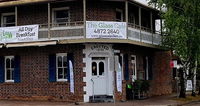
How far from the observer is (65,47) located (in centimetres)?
2750

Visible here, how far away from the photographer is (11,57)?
29.8 meters

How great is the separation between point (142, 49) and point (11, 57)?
32.0 feet

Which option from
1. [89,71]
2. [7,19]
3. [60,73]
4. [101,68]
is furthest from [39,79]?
[7,19]

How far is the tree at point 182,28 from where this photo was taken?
28703 millimetres

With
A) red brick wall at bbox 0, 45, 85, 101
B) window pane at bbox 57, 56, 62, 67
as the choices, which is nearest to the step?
red brick wall at bbox 0, 45, 85, 101

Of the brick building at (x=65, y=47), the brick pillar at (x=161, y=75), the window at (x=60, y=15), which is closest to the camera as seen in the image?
the brick building at (x=65, y=47)

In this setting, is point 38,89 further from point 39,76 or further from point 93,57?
point 93,57

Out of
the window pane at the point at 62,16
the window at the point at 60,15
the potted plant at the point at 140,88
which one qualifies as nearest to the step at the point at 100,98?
the potted plant at the point at 140,88

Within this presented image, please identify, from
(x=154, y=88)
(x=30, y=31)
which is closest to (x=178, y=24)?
(x=154, y=88)

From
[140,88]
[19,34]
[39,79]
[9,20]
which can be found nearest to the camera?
[19,34]

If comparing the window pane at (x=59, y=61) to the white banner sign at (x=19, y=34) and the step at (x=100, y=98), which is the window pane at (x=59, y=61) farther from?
the step at (x=100, y=98)

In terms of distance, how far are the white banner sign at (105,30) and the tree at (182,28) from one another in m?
3.90

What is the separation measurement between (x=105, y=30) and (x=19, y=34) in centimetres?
574

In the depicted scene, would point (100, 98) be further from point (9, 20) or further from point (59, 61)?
point (9, 20)
